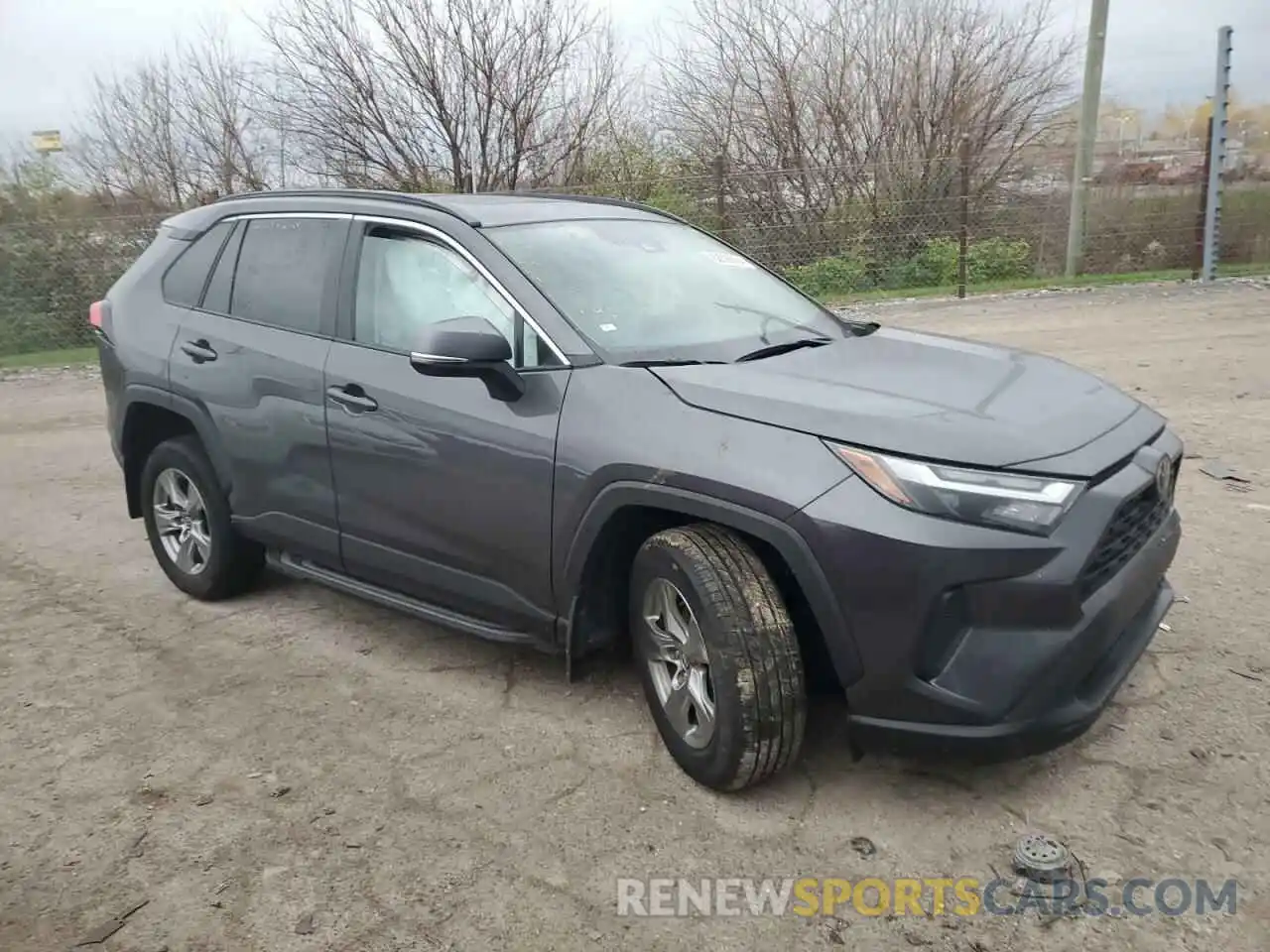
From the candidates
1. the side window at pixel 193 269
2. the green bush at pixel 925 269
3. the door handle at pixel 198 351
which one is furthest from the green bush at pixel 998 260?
the door handle at pixel 198 351

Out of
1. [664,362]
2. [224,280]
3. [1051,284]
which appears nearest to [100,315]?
[224,280]

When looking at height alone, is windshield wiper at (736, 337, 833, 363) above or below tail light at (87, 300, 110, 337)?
below

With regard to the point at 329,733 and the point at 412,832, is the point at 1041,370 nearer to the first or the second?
the point at 412,832

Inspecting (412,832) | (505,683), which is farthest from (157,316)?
(412,832)

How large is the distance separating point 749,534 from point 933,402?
2.03ft

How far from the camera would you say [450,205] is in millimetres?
3641

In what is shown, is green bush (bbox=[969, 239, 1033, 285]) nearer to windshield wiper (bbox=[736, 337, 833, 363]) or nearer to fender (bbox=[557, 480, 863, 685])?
windshield wiper (bbox=[736, 337, 833, 363])

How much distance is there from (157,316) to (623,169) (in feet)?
39.6

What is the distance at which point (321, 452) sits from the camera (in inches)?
146

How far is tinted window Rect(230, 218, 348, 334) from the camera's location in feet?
12.7

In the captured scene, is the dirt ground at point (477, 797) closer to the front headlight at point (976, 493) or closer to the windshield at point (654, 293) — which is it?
the front headlight at point (976, 493)

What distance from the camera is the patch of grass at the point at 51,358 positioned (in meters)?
12.7

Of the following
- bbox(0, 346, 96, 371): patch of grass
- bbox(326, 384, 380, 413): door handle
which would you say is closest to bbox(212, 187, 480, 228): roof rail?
bbox(326, 384, 380, 413): door handle

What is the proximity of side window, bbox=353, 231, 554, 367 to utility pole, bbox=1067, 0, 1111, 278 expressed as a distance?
12.9m
